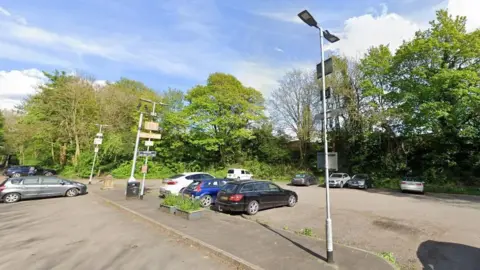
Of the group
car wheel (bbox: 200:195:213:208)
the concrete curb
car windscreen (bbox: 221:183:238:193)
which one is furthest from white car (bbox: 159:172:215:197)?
the concrete curb

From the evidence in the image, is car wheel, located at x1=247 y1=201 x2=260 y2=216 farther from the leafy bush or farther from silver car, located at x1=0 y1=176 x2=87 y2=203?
silver car, located at x1=0 y1=176 x2=87 y2=203

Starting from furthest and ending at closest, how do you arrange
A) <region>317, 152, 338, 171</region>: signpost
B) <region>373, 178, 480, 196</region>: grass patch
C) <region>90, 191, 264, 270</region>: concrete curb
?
<region>373, 178, 480, 196</region>: grass patch → <region>317, 152, 338, 171</region>: signpost → <region>90, 191, 264, 270</region>: concrete curb

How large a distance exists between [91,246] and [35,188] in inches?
506

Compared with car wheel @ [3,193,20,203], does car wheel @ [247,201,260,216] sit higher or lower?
higher

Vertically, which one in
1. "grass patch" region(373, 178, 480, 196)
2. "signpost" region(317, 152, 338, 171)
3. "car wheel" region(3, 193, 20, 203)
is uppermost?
"signpost" region(317, 152, 338, 171)

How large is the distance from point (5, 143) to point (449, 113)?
60.6 m

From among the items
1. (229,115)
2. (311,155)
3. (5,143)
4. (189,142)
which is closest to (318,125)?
(311,155)

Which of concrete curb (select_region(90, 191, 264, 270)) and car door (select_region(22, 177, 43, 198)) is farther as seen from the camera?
car door (select_region(22, 177, 43, 198))

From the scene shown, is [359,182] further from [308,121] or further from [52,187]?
[52,187]

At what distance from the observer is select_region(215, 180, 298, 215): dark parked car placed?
1109 cm

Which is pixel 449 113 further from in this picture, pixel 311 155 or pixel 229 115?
pixel 229 115

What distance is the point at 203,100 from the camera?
31.1 m

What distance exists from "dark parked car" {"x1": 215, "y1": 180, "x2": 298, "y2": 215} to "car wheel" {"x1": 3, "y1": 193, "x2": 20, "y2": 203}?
40.9 feet

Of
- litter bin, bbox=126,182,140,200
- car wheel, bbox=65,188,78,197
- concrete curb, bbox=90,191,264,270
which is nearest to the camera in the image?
concrete curb, bbox=90,191,264,270
